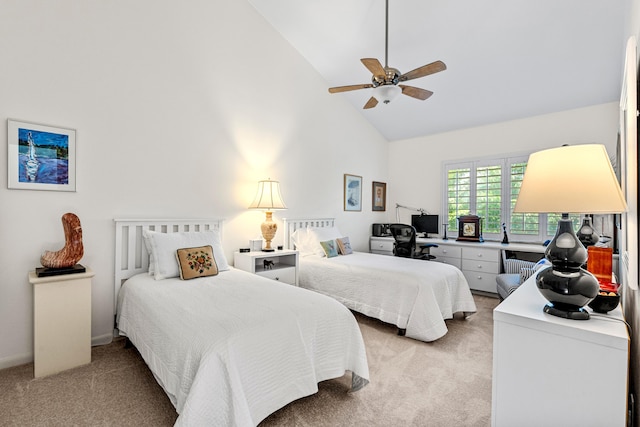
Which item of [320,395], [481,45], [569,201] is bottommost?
[320,395]

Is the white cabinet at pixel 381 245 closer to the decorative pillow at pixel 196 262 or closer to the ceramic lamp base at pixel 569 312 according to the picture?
the decorative pillow at pixel 196 262

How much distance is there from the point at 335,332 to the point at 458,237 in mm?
Answer: 3439

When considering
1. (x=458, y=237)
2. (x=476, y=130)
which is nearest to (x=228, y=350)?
(x=458, y=237)

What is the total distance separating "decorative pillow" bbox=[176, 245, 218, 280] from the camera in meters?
2.69

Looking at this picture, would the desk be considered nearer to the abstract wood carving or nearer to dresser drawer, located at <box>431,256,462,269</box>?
dresser drawer, located at <box>431,256,462,269</box>

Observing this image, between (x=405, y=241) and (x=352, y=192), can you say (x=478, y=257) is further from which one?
(x=352, y=192)

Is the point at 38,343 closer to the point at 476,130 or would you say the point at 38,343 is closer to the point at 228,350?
the point at 228,350

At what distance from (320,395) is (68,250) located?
6.92ft

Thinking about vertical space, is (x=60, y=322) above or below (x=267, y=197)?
below

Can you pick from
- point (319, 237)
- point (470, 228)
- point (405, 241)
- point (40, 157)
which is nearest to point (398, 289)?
point (405, 241)

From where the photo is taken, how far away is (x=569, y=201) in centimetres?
114

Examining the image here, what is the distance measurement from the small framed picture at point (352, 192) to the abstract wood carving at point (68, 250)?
351cm

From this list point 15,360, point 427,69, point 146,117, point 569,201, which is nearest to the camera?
point 569,201

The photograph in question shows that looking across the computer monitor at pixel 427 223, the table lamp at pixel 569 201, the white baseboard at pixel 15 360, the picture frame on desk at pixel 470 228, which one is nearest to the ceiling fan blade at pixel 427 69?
the table lamp at pixel 569 201
